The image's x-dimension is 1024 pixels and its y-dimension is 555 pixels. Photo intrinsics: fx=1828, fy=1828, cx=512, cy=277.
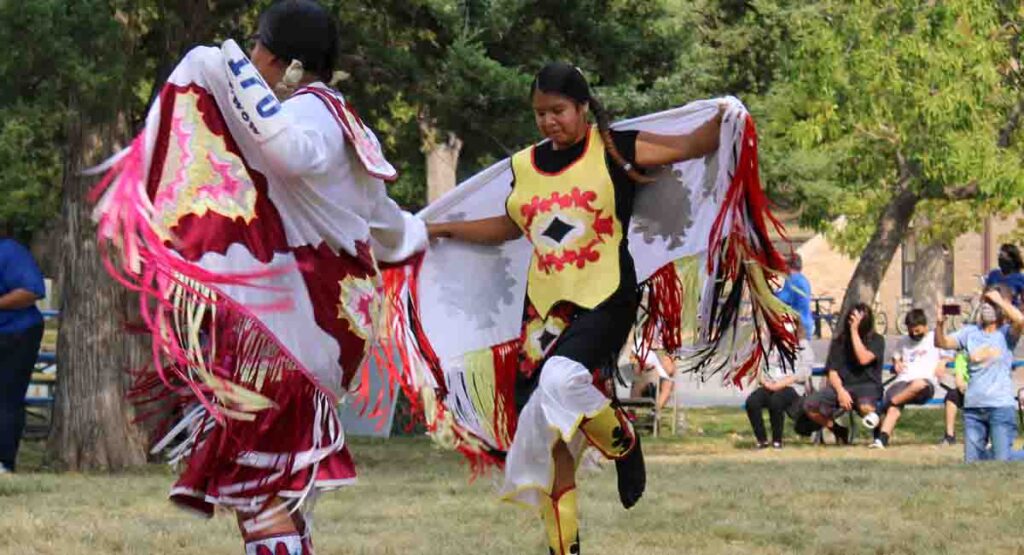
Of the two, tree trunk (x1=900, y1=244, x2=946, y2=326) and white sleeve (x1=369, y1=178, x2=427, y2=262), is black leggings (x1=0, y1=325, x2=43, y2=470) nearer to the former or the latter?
white sleeve (x1=369, y1=178, x2=427, y2=262)

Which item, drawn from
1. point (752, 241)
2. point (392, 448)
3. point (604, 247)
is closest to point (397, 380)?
point (604, 247)

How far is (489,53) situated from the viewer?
39.1ft

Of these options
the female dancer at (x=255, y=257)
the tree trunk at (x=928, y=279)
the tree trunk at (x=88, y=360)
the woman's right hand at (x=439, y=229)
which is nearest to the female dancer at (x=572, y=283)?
the woman's right hand at (x=439, y=229)

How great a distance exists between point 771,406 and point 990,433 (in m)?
2.35

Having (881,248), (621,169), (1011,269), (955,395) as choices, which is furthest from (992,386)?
(881,248)

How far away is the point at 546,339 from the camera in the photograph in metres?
6.38

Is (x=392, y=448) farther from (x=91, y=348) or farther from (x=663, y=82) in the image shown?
(x=663, y=82)

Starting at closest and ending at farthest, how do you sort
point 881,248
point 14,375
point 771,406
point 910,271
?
point 14,375
point 771,406
point 881,248
point 910,271

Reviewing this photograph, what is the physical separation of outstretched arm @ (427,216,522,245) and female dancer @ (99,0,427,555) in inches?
81.3

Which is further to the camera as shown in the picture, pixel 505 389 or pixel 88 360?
pixel 88 360

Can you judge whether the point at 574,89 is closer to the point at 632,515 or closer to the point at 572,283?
the point at 572,283

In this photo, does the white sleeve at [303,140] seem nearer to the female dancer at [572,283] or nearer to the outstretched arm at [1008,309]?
the female dancer at [572,283]

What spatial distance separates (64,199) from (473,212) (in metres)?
6.01

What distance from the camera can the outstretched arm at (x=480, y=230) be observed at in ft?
22.0
